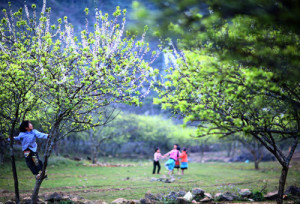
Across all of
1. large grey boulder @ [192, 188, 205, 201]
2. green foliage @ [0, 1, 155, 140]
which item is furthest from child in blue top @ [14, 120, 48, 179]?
large grey boulder @ [192, 188, 205, 201]

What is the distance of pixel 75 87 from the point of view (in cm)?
737

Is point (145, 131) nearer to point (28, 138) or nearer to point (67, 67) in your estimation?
point (28, 138)

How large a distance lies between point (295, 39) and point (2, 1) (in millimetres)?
12324

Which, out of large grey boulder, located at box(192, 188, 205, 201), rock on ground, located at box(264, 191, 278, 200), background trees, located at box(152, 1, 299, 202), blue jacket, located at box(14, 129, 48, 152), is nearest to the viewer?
background trees, located at box(152, 1, 299, 202)

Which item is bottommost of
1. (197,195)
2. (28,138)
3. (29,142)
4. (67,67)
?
(197,195)

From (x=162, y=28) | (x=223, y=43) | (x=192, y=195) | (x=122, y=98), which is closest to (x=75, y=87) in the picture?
(x=122, y=98)

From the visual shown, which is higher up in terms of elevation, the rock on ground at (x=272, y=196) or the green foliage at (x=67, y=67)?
the green foliage at (x=67, y=67)

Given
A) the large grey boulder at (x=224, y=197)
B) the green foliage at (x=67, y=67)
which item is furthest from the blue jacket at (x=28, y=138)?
the large grey boulder at (x=224, y=197)

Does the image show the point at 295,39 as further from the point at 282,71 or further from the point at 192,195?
the point at 192,195

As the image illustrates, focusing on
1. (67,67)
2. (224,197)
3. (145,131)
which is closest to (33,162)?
(67,67)

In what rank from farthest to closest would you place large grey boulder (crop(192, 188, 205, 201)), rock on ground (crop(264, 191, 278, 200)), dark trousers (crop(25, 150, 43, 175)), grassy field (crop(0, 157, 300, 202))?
grassy field (crop(0, 157, 300, 202)), rock on ground (crop(264, 191, 278, 200)), large grey boulder (crop(192, 188, 205, 201)), dark trousers (crop(25, 150, 43, 175))

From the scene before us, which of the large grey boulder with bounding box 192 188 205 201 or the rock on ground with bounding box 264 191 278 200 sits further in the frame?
the rock on ground with bounding box 264 191 278 200

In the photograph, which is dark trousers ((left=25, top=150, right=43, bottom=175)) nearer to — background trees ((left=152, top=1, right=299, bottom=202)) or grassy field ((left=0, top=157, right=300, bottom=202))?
grassy field ((left=0, top=157, right=300, bottom=202))

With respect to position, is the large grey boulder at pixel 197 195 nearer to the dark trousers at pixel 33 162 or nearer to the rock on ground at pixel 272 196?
the rock on ground at pixel 272 196
